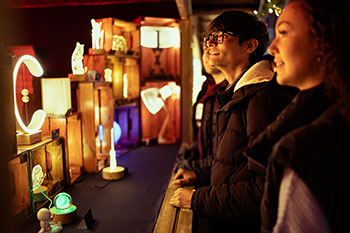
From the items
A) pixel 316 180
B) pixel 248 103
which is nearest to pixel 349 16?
pixel 316 180

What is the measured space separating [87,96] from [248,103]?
2194mm

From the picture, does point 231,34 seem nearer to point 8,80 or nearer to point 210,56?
point 210,56

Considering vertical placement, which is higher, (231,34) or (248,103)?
(231,34)

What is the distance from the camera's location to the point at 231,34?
190 centimetres

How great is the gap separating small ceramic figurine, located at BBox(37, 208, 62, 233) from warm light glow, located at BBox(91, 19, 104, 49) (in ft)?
9.04

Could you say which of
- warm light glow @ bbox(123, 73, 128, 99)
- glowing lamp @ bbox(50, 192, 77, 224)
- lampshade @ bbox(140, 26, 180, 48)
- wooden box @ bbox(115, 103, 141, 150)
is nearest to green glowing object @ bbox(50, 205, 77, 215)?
glowing lamp @ bbox(50, 192, 77, 224)

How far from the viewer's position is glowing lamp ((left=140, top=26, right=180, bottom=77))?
17.2 ft

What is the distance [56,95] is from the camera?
2.91m

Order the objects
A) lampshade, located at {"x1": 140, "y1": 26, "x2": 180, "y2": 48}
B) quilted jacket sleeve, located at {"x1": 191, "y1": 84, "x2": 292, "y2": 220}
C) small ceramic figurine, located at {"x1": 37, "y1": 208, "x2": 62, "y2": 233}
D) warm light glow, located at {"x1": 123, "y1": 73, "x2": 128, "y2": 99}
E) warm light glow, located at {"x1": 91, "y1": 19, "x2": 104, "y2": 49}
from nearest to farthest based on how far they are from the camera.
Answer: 1. quilted jacket sleeve, located at {"x1": 191, "y1": 84, "x2": 292, "y2": 220}
2. small ceramic figurine, located at {"x1": 37, "y1": 208, "x2": 62, "y2": 233}
3. warm light glow, located at {"x1": 91, "y1": 19, "x2": 104, "y2": 49}
4. warm light glow, located at {"x1": 123, "y1": 73, "x2": 128, "y2": 99}
5. lampshade, located at {"x1": 140, "y1": 26, "x2": 180, "y2": 48}

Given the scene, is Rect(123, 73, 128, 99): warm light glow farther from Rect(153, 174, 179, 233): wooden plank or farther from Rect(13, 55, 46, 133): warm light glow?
Rect(153, 174, 179, 233): wooden plank

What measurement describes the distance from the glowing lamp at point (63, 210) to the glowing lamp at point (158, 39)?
3.54 m

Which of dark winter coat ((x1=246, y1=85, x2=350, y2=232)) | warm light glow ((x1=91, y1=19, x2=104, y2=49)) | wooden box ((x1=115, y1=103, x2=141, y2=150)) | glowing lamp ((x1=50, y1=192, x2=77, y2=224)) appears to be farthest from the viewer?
wooden box ((x1=115, y1=103, x2=141, y2=150))

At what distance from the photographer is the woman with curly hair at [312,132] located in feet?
3.02

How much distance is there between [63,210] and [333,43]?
6.44 ft
